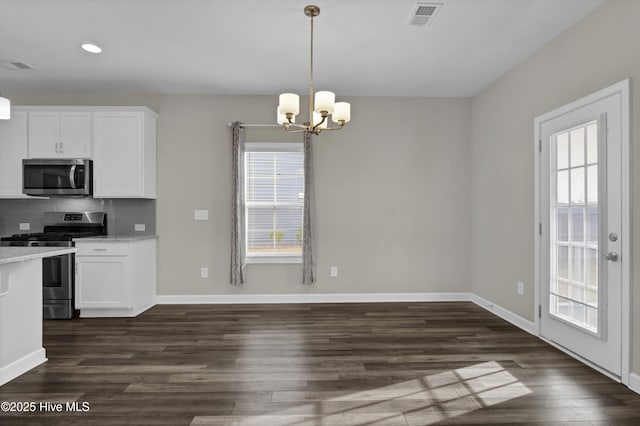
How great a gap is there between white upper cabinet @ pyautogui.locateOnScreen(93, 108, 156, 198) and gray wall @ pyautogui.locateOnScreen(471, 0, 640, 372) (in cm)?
418

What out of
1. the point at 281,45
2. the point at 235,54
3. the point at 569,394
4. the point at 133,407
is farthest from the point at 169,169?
the point at 569,394

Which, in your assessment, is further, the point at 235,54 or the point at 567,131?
the point at 235,54

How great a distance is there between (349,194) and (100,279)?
10.2 feet

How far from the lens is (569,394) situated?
240 centimetres

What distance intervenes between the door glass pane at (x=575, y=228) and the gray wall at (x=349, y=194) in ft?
5.70

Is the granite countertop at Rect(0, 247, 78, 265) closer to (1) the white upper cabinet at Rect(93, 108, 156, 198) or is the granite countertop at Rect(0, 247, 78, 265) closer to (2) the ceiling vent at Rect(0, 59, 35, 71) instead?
(1) the white upper cabinet at Rect(93, 108, 156, 198)

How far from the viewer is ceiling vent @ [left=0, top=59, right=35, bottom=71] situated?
3.81 metres

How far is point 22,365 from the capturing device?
8.87ft

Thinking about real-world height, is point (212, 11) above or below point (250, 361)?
above

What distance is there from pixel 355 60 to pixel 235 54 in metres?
1.21

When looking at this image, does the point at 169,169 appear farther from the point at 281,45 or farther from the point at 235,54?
the point at 281,45

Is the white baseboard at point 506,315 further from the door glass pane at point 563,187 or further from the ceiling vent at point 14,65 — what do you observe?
the ceiling vent at point 14,65

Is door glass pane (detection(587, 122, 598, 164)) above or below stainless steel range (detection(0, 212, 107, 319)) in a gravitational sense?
above

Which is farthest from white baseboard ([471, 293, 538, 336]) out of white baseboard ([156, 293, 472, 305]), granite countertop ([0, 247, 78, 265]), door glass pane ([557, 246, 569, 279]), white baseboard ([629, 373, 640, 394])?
granite countertop ([0, 247, 78, 265])
